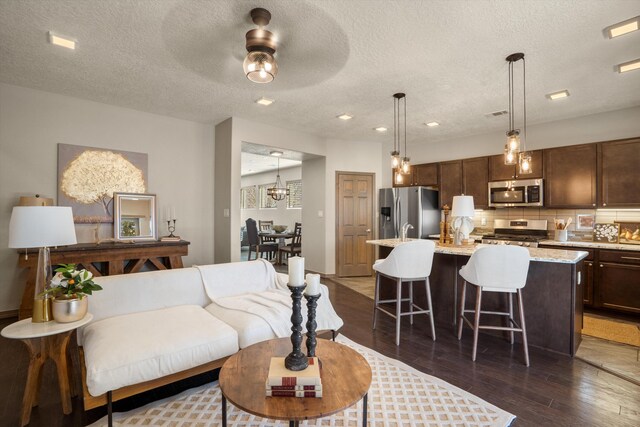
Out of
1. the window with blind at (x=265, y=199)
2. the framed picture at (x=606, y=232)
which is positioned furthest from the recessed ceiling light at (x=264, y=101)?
the window with blind at (x=265, y=199)

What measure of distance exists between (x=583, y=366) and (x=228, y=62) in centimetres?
403

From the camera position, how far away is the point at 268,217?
10461mm

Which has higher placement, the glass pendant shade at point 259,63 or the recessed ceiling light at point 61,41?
the recessed ceiling light at point 61,41

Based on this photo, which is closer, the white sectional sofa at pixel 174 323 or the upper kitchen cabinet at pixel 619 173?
the white sectional sofa at pixel 174 323

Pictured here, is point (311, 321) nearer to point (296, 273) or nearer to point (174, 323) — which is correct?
point (296, 273)

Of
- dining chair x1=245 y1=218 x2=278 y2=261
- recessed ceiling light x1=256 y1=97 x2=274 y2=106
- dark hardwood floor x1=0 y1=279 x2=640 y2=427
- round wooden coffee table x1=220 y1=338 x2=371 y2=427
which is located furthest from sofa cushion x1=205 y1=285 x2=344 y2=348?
dining chair x1=245 y1=218 x2=278 y2=261

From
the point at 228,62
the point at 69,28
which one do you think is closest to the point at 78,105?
the point at 69,28

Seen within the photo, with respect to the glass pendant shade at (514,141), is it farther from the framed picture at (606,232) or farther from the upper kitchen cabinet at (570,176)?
the framed picture at (606,232)

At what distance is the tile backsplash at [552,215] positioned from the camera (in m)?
4.14

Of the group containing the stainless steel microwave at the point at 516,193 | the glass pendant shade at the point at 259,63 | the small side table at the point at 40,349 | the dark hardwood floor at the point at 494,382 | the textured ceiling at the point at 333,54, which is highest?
the textured ceiling at the point at 333,54

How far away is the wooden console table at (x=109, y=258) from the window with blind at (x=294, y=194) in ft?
17.1

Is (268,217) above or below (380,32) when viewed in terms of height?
below

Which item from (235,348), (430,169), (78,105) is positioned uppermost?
(78,105)

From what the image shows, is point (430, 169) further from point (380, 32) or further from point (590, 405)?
point (590, 405)
